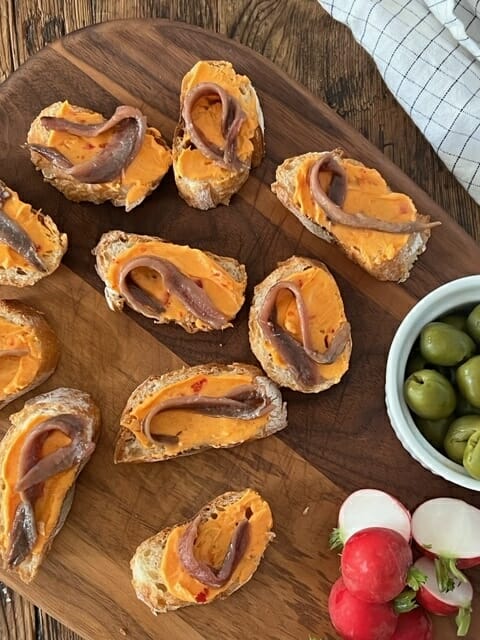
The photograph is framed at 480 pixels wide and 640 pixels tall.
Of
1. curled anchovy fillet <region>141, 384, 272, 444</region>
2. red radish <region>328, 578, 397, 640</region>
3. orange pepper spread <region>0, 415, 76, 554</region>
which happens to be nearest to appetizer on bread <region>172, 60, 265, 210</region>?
curled anchovy fillet <region>141, 384, 272, 444</region>

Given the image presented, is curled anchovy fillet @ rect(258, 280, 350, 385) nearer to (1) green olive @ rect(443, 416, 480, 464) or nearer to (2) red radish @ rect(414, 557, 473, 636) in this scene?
(1) green olive @ rect(443, 416, 480, 464)

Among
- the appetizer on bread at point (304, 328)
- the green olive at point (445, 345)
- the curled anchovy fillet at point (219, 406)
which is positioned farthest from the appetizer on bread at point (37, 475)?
the green olive at point (445, 345)

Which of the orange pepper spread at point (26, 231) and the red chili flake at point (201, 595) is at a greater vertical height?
the orange pepper spread at point (26, 231)

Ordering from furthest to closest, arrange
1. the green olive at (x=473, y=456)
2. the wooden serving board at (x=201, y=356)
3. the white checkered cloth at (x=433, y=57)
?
1. the white checkered cloth at (x=433, y=57)
2. the wooden serving board at (x=201, y=356)
3. the green olive at (x=473, y=456)

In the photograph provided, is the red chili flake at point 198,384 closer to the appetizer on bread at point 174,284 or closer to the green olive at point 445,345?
the appetizer on bread at point 174,284

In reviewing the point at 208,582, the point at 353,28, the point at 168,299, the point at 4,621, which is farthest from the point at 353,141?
the point at 4,621

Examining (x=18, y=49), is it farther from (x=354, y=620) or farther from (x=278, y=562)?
(x=354, y=620)

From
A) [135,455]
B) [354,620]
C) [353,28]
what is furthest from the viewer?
[353,28]
